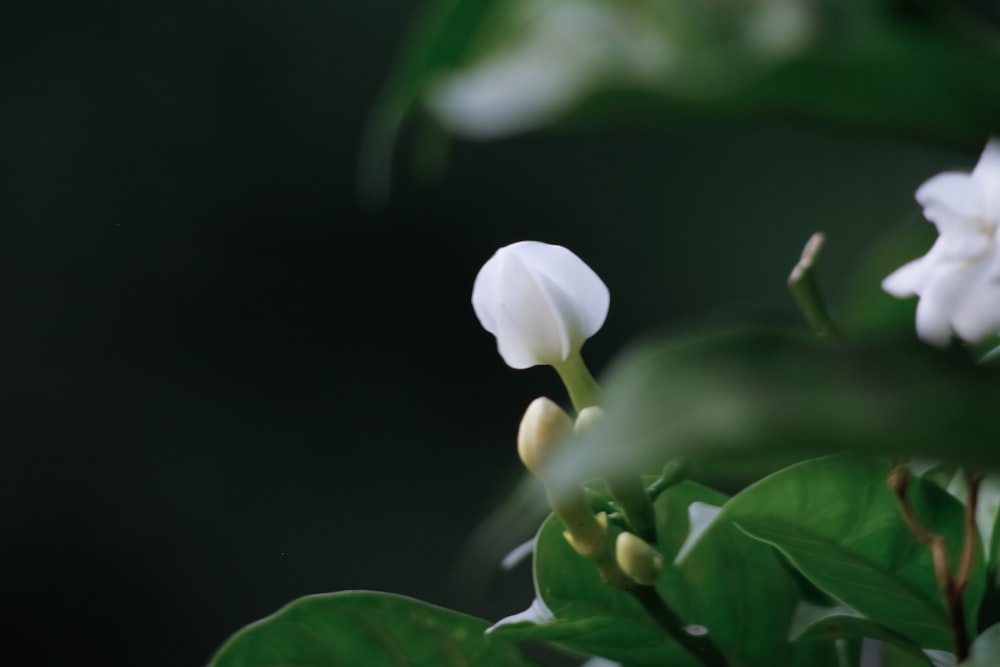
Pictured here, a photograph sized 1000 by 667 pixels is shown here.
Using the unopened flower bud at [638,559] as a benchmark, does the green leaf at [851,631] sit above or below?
below

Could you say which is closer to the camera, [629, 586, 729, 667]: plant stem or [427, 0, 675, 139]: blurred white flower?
[427, 0, 675, 139]: blurred white flower

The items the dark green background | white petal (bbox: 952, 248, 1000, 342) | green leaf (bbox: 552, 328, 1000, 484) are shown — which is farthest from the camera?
the dark green background

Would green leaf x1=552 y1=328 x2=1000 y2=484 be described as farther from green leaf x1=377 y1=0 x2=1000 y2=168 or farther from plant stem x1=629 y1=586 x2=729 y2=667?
plant stem x1=629 y1=586 x2=729 y2=667

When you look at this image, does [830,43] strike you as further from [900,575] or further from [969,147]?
[900,575]

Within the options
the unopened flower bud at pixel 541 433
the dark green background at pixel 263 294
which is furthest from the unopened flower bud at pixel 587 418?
the dark green background at pixel 263 294

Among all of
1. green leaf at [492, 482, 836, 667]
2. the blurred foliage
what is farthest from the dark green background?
the blurred foliage

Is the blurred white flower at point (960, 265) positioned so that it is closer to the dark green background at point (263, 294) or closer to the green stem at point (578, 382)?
the green stem at point (578, 382)

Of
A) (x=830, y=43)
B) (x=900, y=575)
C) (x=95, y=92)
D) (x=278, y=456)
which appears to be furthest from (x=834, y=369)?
(x=95, y=92)
